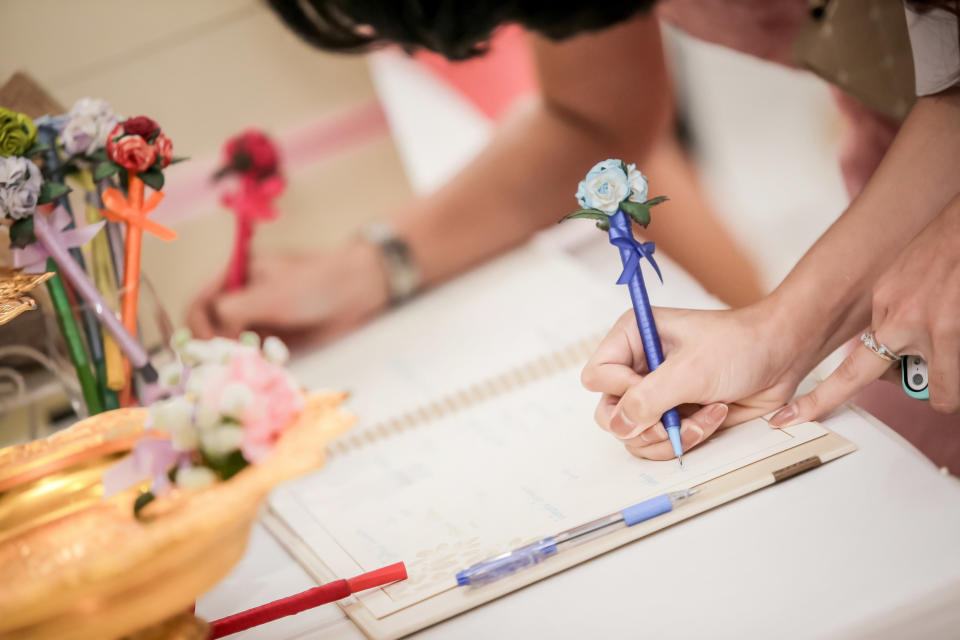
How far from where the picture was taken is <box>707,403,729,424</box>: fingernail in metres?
0.60

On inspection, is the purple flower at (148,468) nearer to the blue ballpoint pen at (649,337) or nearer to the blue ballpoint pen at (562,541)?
the blue ballpoint pen at (562,541)

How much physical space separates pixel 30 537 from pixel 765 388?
0.48 meters

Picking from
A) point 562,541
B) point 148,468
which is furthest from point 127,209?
point 562,541

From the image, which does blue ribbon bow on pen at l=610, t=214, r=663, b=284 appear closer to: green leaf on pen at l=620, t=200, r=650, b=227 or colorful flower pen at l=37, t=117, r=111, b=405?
green leaf on pen at l=620, t=200, r=650, b=227

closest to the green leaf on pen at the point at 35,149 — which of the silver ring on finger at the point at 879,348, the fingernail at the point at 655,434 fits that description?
the fingernail at the point at 655,434

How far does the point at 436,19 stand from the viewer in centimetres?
90

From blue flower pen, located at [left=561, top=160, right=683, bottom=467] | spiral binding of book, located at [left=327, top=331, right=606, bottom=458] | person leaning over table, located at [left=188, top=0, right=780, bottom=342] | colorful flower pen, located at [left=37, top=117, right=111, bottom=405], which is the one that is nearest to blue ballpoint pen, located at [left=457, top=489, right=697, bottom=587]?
blue flower pen, located at [left=561, top=160, right=683, bottom=467]

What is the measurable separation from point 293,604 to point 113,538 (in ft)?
0.53

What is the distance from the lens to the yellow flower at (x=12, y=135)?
24.6 inches

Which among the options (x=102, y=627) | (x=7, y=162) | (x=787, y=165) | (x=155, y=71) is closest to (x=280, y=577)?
(x=102, y=627)

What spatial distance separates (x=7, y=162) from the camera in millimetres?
614

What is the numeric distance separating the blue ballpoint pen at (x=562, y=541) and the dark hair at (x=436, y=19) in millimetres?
568

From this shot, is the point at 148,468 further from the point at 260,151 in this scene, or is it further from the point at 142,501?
the point at 260,151

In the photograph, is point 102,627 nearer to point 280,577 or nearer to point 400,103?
point 280,577
